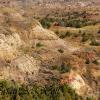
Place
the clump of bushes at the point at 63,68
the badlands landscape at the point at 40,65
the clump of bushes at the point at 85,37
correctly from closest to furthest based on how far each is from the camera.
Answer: the badlands landscape at the point at 40,65
the clump of bushes at the point at 63,68
the clump of bushes at the point at 85,37

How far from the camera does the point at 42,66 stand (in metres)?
53.9

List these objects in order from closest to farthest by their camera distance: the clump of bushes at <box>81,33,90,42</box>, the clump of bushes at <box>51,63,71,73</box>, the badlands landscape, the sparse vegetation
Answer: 1. the sparse vegetation
2. the badlands landscape
3. the clump of bushes at <box>51,63,71,73</box>
4. the clump of bushes at <box>81,33,90,42</box>

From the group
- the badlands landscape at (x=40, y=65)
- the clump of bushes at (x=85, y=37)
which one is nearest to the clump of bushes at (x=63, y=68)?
the badlands landscape at (x=40, y=65)

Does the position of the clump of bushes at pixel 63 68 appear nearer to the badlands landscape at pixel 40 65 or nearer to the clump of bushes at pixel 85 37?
the badlands landscape at pixel 40 65

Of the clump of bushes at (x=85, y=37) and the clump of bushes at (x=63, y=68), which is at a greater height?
the clump of bushes at (x=63, y=68)

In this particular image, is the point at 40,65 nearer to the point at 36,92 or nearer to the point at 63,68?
the point at 63,68

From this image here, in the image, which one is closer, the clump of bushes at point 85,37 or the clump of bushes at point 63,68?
the clump of bushes at point 63,68

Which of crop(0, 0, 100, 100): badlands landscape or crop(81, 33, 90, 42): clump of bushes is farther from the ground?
crop(0, 0, 100, 100): badlands landscape

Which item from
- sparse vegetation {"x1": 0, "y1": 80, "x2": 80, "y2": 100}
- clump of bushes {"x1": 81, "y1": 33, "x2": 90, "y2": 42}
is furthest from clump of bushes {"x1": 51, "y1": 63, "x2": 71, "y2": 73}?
clump of bushes {"x1": 81, "y1": 33, "x2": 90, "y2": 42}

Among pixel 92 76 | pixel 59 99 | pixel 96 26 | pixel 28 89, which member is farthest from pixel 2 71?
pixel 96 26

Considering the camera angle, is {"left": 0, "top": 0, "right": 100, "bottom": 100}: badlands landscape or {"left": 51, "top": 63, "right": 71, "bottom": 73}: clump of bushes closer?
{"left": 0, "top": 0, "right": 100, "bottom": 100}: badlands landscape

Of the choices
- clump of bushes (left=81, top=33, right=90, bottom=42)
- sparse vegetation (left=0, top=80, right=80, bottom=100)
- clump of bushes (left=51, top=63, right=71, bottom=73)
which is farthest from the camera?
clump of bushes (left=81, top=33, right=90, bottom=42)

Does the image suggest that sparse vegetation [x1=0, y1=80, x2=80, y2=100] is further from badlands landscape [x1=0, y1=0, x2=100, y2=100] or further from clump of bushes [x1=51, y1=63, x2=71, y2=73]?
clump of bushes [x1=51, y1=63, x2=71, y2=73]

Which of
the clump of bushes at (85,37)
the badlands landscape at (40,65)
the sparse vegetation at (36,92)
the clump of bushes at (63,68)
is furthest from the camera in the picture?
the clump of bushes at (85,37)
